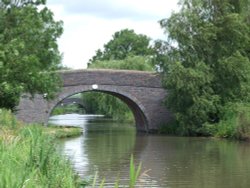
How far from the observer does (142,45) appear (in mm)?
61625

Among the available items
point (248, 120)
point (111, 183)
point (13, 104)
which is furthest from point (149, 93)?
point (111, 183)

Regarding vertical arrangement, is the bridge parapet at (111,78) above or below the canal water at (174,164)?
above

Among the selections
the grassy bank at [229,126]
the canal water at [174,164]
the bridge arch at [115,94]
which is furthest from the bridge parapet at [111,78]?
the canal water at [174,164]

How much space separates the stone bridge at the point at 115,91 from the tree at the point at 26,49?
7.26 meters

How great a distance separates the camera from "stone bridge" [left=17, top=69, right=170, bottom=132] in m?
28.3

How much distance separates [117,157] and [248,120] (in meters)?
7.66

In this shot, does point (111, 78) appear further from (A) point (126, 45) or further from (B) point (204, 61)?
(A) point (126, 45)

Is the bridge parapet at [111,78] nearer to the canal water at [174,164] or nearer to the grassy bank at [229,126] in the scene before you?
the grassy bank at [229,126]

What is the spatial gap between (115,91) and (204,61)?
214 inches

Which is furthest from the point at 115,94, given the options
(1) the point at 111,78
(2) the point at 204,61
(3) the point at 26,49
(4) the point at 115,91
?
(3) the point at 26,49

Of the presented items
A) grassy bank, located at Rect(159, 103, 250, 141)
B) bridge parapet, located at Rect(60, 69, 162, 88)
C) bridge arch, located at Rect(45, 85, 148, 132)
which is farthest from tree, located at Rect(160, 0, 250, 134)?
bridge arch, located at Rect(45, 85, 148, 132)

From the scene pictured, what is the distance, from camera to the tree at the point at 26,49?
16.4 meters

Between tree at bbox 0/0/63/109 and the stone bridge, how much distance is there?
286 inches

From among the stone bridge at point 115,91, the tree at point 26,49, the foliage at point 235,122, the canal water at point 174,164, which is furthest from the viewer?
the stone bridge at point 115,91
